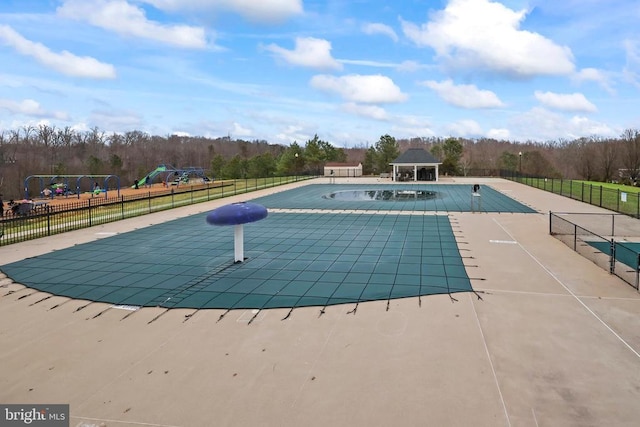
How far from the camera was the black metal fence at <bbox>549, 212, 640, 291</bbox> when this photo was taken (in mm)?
10484

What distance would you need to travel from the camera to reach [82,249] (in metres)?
14.3

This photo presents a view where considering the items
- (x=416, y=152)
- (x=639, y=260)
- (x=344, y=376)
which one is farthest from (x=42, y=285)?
(x=416, y=152)

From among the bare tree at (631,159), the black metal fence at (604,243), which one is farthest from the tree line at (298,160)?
the black metal fence at (604,243)

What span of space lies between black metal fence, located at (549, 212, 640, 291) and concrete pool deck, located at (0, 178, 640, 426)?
1.13 m

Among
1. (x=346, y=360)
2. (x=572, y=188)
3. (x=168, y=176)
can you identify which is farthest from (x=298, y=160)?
(x=346, y=360)

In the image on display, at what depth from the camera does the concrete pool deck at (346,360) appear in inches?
192

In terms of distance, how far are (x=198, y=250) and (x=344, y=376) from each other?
9339 millimetres

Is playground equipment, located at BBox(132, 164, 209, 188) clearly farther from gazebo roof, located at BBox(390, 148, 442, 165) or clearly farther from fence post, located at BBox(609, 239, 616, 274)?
fence post, located at BBox(609, 239, 616, 274)

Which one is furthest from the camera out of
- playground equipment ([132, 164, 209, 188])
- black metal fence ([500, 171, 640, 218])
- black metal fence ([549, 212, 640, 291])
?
playground equipment ([132, 164, 209, 188])

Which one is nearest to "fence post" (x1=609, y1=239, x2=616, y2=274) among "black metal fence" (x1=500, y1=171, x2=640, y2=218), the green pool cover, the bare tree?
the green pool cover

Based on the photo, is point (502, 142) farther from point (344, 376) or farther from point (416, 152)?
point (344, 376)

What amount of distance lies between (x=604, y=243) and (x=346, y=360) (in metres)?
10.2

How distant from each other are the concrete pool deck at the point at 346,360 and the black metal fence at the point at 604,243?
113 cm

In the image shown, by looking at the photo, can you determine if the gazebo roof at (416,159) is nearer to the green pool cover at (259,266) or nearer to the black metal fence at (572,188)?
the black metal fence at (572,188)
